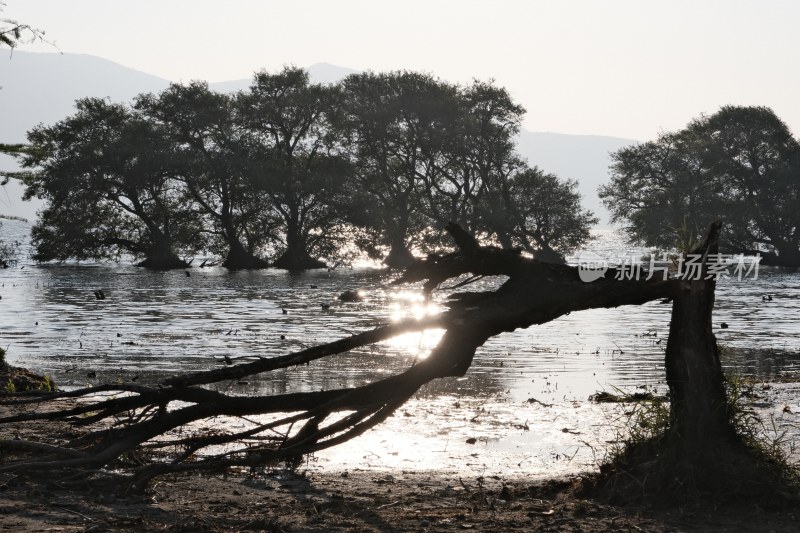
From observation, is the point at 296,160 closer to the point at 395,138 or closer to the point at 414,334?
the point at 395,138

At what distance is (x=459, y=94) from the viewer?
85.9 m

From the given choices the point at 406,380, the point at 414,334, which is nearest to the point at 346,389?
the point at 406,380

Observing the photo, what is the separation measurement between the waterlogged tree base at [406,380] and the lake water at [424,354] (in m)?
0.49

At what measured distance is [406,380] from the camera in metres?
8.55

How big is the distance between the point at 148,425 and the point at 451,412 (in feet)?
23.6

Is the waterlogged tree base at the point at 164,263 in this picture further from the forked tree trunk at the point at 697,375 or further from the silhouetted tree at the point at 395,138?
the forked tree trunk at the point at 697,375

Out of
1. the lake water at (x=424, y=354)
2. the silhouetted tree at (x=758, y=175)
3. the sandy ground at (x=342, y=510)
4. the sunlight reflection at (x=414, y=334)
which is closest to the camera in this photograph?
the sandy ground at (x=342, y=510)

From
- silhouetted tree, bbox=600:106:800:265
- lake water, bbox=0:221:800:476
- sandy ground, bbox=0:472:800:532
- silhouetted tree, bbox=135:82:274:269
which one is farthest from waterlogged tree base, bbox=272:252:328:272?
sandy ground, bbox=0:472:800:532

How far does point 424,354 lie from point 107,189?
2389 inches

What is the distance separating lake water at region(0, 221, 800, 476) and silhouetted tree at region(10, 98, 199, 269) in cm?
2867

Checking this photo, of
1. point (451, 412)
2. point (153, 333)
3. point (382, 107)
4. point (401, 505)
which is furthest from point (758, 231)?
point (401, 505)

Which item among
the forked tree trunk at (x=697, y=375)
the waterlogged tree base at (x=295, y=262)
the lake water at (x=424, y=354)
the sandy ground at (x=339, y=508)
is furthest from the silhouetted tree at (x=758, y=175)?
the sandy ground at (x=339, y=508)

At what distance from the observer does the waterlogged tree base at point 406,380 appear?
26.2 ft

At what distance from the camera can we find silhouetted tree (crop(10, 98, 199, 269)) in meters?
76.7
